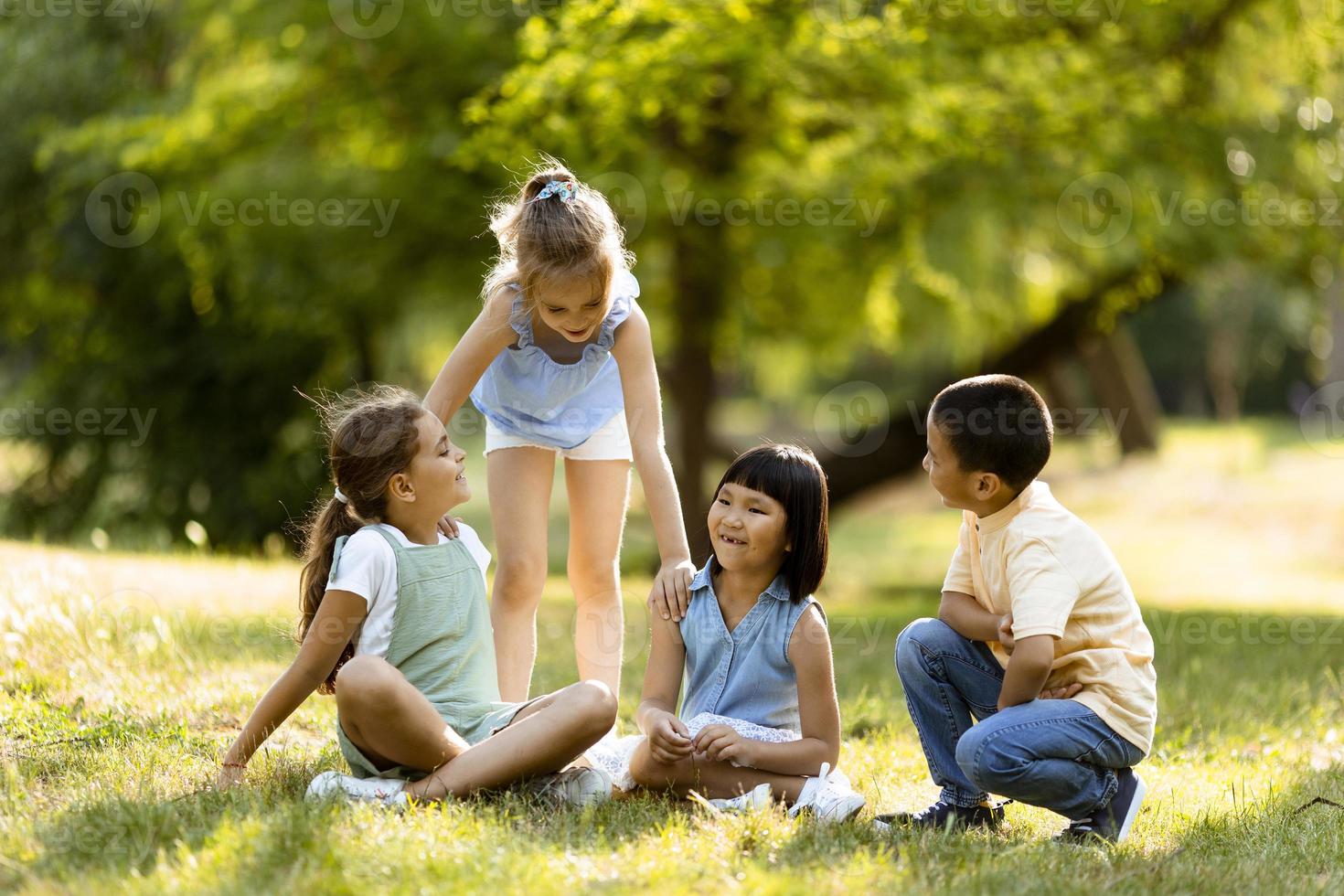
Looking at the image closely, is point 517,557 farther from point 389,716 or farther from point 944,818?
→ point 944,818

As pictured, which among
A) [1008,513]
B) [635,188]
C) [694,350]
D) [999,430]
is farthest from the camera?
[694,350]

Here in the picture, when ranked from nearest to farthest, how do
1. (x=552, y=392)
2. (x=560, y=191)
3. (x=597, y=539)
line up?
(x=560, y=191) → (x=552, y=392) → (x=597, y=539)

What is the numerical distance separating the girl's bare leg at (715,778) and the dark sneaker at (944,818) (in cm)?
26

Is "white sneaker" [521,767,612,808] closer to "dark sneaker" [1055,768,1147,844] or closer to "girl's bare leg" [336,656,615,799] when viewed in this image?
"girl's bare leg" [336,656,615,799]

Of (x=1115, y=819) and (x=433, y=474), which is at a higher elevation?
(x=433, y=474)

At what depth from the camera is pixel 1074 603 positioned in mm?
3123

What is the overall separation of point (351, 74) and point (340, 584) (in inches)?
279

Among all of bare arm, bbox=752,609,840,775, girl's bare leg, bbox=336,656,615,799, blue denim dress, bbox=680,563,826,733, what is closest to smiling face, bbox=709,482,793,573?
blue denim dress, bbox=680,563,826,733

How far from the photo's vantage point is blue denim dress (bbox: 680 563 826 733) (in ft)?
11.3

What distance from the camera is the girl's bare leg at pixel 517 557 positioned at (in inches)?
157

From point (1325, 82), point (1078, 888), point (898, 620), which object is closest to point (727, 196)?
point (898, 620)

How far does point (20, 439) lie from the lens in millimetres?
13117

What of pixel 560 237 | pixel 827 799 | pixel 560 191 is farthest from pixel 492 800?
pixel 560 191

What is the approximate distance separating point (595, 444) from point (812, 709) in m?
1.16
